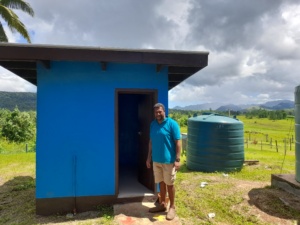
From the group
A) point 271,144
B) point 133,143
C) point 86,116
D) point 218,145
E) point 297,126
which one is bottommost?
point 271,144

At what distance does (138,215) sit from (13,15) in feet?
44.9

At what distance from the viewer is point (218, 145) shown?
8781 mm

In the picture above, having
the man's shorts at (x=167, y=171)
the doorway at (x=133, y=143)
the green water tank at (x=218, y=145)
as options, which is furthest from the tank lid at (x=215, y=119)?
the man's shorts at (x=167, y=171)

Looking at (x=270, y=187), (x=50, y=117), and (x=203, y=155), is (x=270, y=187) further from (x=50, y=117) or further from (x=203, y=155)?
(x=50, y=117)

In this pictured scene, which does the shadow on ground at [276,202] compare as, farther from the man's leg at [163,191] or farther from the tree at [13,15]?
the tree at [13,15]

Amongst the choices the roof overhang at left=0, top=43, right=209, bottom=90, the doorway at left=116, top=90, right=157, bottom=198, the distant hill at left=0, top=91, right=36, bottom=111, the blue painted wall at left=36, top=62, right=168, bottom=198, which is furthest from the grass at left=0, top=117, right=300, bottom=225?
the distant hill at left=0, top=91, right=36, bottom=111

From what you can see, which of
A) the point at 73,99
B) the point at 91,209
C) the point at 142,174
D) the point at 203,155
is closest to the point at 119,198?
the point at 91,209

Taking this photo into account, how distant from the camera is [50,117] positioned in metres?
4.80

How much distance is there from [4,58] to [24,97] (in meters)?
168

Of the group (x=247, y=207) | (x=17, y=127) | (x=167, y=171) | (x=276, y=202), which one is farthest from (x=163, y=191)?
(x=17, y=127)

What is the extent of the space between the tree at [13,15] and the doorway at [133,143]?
31.3 feet

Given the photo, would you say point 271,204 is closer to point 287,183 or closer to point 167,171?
point 287,183

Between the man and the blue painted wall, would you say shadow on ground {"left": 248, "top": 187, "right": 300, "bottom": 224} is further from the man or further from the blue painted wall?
the blue painted wall

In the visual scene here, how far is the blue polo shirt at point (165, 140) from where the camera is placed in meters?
4.14
